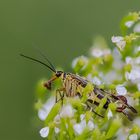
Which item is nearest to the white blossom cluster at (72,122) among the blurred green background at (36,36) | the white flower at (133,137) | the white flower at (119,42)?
the white flower at (133,137)

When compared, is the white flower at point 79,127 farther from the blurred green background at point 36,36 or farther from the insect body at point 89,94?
the blurred green background at point 36,36

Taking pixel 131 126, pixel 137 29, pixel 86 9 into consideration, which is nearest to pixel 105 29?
pixel 86 9

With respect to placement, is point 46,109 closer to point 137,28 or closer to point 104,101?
point 104,101

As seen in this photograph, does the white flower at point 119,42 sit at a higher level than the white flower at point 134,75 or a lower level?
higher

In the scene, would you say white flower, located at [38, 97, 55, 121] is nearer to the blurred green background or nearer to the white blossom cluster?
the white blossom cluster

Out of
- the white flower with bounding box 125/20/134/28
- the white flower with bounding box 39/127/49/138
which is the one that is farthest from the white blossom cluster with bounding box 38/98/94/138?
the white flower with bounding box 125/20/134/28

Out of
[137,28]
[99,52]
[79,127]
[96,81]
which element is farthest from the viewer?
[99,52]

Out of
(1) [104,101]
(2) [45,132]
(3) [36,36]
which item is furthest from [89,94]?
(3) [36,36]
